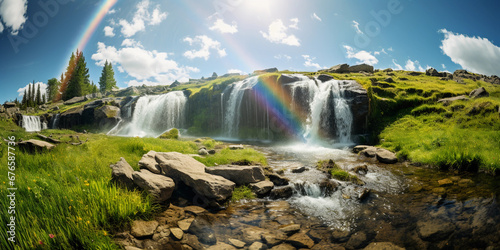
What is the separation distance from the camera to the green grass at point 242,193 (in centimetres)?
719

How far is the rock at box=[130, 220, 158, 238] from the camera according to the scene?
14.3 ft

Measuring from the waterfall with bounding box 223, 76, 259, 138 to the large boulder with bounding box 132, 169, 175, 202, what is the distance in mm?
25988

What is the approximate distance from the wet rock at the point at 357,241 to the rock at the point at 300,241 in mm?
855

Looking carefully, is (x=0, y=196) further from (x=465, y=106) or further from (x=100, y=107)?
(x=100, y=107)

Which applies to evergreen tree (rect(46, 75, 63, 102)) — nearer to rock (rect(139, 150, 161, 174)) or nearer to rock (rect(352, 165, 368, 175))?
rock (rect(139, 150, 161, 174))

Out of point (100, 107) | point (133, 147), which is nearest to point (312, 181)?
point (133, 147)

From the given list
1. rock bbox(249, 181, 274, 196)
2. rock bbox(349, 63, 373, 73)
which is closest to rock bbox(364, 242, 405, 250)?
rock bbox(249, 181, 274, 196)

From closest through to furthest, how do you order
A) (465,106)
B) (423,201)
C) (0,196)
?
(0,196), (423,201), (465,106)

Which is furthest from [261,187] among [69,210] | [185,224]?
[69,210]

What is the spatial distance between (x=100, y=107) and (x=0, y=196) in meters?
49.7

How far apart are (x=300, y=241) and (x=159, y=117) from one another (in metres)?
40.4

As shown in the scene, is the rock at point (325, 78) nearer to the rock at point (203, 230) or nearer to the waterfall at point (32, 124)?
the rock at point (203, 230)

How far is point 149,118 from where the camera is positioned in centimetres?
4022

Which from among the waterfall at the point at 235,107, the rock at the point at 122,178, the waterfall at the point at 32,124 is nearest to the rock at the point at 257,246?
the rock at the point at 122,178
